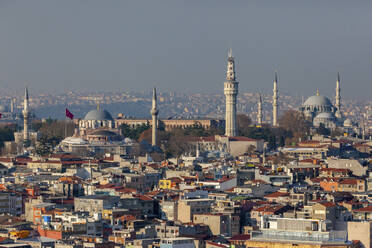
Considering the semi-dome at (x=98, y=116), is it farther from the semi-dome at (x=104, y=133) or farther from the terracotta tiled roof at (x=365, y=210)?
the terracotta tiled roof at (x=365, y=210)

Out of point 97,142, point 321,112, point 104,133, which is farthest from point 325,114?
point 97,142

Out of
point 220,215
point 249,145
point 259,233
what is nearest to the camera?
point 259,233

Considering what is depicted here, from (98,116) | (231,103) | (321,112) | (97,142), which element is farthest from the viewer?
(321,112)

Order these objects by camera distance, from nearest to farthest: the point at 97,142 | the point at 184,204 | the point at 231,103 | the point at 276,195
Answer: the point at 184,204, the point at 276,195, the point at 97,142, the point at 231,103

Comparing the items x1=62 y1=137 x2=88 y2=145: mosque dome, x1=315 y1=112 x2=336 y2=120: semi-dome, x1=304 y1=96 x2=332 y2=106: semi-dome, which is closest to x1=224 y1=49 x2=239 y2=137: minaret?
x1=62 y1=137 x2=88 y2=145: mosque dome

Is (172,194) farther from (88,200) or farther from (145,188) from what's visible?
(145,188)

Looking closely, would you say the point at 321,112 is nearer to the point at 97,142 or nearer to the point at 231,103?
the point at 231,103

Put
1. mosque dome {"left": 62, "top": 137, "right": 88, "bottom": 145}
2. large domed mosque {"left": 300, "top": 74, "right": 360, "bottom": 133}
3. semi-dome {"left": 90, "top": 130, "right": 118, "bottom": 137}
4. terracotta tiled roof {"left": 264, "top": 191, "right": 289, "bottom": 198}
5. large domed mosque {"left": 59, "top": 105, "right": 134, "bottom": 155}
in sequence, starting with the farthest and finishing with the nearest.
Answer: large domed mosque {"left": 300, "top": 74, "right": 360, "bottom": 133} < semi-dome {"left": 90, "top": 130, "right": 118, "bottom": 137} < mosque dome {"left": 62, "top": 137, "right": 88, "bottom": 145} < large domed mosque {"left": 59, "top": 105, "right": 134, "bottom": 155} < terracotta tiled roof {"left": 264, "top": 191, "right": 289, "bottom": 198}

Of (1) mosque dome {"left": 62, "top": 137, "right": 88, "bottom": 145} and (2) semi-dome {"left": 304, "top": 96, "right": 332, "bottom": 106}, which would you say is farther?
(2) semi-dome {"left": 304, "top": 96, "right": 332, "bottom": 106}

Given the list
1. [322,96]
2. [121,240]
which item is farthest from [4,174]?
[322,96]

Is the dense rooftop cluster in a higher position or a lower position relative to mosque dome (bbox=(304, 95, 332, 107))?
lower

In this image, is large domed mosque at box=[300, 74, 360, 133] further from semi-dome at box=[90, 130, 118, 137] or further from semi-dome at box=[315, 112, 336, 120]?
semi-dome at box=[90, 130, 118, 137]
